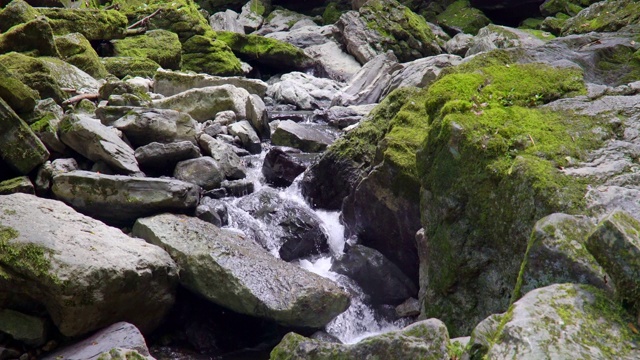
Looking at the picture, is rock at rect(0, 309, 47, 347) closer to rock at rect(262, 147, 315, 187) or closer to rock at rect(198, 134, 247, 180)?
rock at rect(198, 134, 247, 180)

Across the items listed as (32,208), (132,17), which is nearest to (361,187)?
(32,208)

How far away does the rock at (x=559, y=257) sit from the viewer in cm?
305

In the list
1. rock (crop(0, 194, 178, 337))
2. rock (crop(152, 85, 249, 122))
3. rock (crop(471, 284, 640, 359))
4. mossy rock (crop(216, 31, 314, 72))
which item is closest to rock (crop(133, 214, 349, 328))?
rock (crop(0, 194, 178, 337))

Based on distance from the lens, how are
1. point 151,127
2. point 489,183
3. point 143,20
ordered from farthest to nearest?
point 143,20 < point 151,127 < point 489,183

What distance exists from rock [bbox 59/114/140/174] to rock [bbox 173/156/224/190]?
3.00 feet

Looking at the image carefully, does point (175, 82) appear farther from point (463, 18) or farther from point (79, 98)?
point (463, 18)

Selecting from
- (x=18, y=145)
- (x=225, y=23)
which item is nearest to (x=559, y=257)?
→ (x=18, y=145)

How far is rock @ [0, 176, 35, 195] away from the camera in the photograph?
8117 millimetres

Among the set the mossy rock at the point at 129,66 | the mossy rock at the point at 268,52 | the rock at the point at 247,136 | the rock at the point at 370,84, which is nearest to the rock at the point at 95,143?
the rock at the point at 247,136

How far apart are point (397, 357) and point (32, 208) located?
555 centimetres

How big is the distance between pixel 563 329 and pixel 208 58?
80.4ft

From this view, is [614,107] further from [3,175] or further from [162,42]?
[162,42]

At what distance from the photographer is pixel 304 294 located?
6672 millimetres

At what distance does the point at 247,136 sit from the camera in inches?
530
